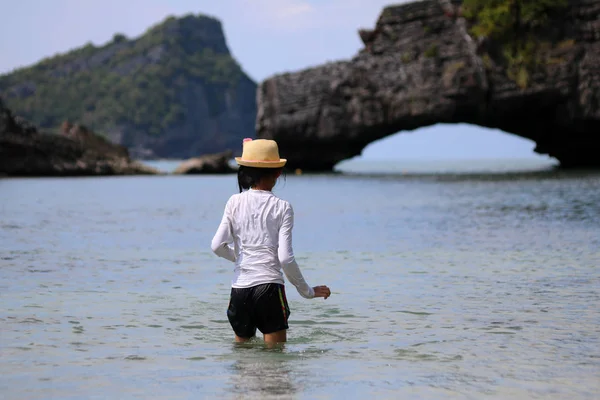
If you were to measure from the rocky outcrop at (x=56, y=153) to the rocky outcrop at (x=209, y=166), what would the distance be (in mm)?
2316

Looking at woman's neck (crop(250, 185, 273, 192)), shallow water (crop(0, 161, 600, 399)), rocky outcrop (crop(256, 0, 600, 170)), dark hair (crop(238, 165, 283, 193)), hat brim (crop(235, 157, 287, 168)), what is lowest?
shallow water (crop(0, 161, 600, 399))

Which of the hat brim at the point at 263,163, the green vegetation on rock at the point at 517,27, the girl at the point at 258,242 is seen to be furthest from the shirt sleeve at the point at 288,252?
the green vegetation on rock at the point at 517,27

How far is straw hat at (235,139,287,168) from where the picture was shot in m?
6.29

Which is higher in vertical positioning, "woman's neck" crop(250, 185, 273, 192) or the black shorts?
"woman's neck" crop(250, 185, 273, 192)

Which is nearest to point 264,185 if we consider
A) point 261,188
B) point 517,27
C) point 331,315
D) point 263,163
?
point 261,188

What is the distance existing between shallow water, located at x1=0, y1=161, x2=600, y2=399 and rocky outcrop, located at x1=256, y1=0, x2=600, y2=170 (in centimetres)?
2763

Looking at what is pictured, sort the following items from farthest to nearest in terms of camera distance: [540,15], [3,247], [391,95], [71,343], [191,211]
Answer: [391,95] < [540,15] < [191,211] < [3,247] < [71,343]

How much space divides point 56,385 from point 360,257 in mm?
8558

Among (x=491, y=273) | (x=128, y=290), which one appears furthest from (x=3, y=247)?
(x=491, y=273)

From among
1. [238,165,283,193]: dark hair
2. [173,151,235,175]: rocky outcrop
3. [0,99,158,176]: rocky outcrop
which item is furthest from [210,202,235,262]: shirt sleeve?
[173,151,235,175]: rocky outcrop

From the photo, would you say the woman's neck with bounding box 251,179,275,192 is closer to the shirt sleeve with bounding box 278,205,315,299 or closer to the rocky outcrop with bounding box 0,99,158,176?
the shirt sleeve with bounding box 278,205,315,299

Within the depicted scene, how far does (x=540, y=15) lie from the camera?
4669 centimetres

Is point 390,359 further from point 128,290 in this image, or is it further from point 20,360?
point 128,290

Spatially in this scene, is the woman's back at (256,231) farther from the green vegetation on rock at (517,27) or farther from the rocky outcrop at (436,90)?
the rocky outcrop at (436,90)
